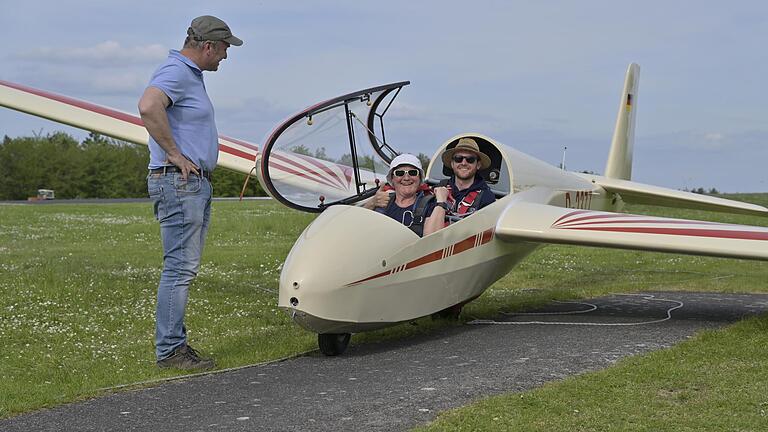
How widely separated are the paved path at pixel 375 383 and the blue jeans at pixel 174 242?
62cm

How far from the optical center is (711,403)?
5812mm

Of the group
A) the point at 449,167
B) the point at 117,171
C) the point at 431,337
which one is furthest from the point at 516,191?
the point at 117,171

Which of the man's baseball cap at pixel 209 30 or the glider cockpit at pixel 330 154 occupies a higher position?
the man's baseball cap at pixel 209 30

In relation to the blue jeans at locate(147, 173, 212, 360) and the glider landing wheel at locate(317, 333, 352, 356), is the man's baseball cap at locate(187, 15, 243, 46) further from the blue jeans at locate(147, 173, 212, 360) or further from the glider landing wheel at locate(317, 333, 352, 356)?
the glider landing wheel at locate(317, 333, 352, 356)

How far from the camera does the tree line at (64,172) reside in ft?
215

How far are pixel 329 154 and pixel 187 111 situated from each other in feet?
9.41

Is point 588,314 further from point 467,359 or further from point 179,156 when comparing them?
point 179,156

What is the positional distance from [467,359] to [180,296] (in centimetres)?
239

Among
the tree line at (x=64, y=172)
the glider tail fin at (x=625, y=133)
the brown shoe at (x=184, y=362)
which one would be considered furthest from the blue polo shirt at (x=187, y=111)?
the tree line at (x=64, y=172)

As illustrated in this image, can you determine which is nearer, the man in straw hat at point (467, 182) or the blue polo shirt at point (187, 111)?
the blue polo shirt at point (187, 111)

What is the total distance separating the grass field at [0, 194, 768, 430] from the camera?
637 cm

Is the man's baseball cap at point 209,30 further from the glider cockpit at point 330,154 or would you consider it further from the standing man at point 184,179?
the glider cockpit at point 330,154

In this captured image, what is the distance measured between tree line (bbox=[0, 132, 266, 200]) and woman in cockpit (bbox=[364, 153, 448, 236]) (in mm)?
58759

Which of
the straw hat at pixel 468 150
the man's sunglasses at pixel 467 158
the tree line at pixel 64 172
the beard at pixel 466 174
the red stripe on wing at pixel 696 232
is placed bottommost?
the red stripe on wing at pixel 696 232
